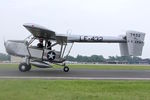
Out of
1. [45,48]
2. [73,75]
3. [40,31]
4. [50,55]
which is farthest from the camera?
[45,48]

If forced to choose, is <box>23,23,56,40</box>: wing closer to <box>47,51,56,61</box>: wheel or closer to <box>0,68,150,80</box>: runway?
<box>47,51,56,61</box>: wheel

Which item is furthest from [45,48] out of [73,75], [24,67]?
[73,75]

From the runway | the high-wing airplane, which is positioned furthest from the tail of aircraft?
the runway

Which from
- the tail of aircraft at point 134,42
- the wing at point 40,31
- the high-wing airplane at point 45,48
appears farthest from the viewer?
the tail of aircraft at point 134,42

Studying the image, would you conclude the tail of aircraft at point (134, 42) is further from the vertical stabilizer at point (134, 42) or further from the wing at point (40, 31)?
the wing at point (40, 31)

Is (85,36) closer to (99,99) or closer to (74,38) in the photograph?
(74,38)

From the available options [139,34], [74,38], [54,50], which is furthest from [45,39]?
[139,34]

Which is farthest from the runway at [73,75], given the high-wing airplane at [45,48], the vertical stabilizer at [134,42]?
the vertical stabilizer at [134,42]

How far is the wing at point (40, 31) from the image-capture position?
67.1 ft

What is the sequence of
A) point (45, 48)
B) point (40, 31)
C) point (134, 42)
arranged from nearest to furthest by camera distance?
point (40, 31) → point (45, 48) → point (134, 42)

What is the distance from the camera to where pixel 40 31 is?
71.3ft

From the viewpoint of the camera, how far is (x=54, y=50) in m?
22.9

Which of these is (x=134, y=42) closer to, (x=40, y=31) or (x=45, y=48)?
(x=45, y=48)

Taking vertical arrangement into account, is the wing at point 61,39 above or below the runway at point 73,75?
above
